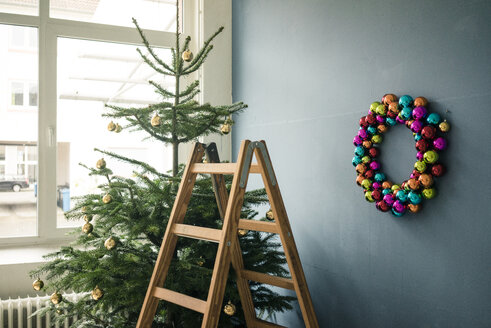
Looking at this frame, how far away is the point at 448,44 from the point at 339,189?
29.6 inches

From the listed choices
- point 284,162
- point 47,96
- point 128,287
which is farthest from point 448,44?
point 47,96

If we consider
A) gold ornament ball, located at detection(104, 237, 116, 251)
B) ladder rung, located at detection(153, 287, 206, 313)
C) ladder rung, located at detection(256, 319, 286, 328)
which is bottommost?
ladder rung, located at detection(256, 319, 286, 328)

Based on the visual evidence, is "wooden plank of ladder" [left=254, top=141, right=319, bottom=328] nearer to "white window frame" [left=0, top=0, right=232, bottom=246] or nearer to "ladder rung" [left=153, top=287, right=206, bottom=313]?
"ladder rung" [left=153, top=287, right=206, bottom=313]

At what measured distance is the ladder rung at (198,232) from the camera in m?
1.72

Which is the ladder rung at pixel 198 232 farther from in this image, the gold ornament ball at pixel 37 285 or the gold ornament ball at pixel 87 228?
the gold ornament ball at pixel 37 285

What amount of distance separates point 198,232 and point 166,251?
0.63 ft

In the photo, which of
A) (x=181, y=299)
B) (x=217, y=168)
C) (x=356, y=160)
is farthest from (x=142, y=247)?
(x=356, y=160)

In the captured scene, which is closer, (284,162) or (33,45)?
(284,162)

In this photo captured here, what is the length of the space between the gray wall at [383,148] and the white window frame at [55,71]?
17.1 inches

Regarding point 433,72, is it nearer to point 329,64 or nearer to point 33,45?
point 329,64

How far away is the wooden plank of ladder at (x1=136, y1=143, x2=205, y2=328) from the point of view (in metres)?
1.85

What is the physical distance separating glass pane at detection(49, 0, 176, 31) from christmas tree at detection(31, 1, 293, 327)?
1.19 metres

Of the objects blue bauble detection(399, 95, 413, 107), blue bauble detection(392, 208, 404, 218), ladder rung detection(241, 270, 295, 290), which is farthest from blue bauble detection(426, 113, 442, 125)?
ladder rung detection(241, 270, 295, 290)

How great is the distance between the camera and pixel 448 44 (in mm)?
1495
